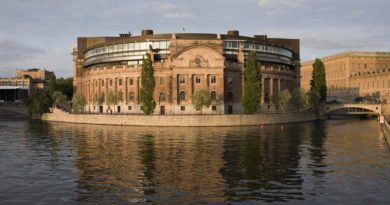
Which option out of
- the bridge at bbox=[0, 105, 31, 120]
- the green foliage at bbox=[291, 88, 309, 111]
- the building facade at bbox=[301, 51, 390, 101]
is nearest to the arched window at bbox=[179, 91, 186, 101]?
the green foliage at bbox=[291, 88, 309, 111]

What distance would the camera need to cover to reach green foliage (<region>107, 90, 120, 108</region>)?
12025 cm

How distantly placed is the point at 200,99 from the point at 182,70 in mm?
11488

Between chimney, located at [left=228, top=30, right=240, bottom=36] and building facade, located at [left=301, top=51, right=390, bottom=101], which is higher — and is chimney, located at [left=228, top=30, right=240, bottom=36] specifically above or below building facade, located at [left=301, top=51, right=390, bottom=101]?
above

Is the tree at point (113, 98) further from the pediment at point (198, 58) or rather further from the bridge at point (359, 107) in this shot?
the bridge at point (359, 107)

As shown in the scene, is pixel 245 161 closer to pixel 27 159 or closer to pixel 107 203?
pixel 107 203

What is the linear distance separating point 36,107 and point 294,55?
86425mm

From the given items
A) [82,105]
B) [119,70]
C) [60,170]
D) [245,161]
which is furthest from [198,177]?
[82,105]

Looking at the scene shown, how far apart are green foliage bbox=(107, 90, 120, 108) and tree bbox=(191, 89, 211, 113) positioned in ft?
81.5

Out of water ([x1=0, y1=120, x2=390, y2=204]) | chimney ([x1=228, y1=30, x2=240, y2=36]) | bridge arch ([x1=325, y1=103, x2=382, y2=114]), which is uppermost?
chimney ([x1=228, y1=30, x2=240, y2=36])

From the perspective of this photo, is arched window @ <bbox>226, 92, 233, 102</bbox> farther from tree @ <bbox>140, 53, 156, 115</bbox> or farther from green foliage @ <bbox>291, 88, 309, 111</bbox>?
tree @ <bbox>140, 53, 156, 115</bbox>

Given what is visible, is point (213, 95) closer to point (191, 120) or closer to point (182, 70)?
point (182, 70)

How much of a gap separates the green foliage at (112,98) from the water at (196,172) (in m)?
54.7

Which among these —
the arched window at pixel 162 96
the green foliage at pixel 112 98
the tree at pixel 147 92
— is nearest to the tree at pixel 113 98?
the green foliage at pixel 112 98

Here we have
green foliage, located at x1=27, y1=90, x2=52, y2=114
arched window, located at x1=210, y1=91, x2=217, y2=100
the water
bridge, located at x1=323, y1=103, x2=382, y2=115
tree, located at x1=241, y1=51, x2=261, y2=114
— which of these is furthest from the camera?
bridge, located at x1=323, y1=103, x2=382, y2=115
